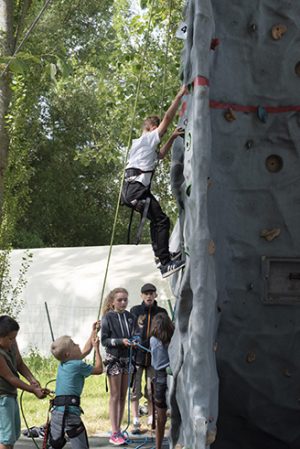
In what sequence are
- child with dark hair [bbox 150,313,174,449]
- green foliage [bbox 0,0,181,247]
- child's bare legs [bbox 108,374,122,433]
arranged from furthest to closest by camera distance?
green foliage [bbox 0,0,181,247] < child's bare legs [bbox 108,374,122,433] < child with dark hair [bbox 150,313,174,449]

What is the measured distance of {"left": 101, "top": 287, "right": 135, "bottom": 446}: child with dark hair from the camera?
36.9ft

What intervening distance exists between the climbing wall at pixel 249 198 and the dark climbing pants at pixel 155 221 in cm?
113

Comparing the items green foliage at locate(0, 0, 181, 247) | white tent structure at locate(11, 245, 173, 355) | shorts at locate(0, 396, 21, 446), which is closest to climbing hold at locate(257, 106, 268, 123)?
shorts at locate(0, 396, 21, 446)

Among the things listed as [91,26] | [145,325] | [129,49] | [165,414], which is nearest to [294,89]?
[165,414]

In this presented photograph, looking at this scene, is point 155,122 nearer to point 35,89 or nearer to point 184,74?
point 184,74

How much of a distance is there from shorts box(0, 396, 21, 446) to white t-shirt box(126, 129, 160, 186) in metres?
2.26

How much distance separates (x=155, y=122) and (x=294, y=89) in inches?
74.9

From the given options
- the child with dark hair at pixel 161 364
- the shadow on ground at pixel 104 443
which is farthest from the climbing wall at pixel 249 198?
the shadow on ground at pixel 104 443

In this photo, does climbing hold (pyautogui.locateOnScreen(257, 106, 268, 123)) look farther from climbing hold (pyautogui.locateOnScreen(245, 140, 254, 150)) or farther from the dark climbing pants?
the dark climbing pants

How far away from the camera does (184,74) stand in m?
7.16

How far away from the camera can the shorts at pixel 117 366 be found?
11328mm

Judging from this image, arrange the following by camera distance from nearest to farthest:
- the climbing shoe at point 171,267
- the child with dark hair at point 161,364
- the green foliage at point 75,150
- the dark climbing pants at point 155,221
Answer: the climbing shoe at point 171,267 < the dark climbing pants at point 155,221 < the child with dark hair at point 161,364 < the green foliage at point 75,150

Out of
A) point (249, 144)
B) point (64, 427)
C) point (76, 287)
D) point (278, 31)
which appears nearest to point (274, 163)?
point (249, 144)

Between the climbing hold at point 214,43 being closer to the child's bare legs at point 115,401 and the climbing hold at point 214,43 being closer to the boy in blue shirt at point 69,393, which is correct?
the boy in blue shirt at point 69,393
